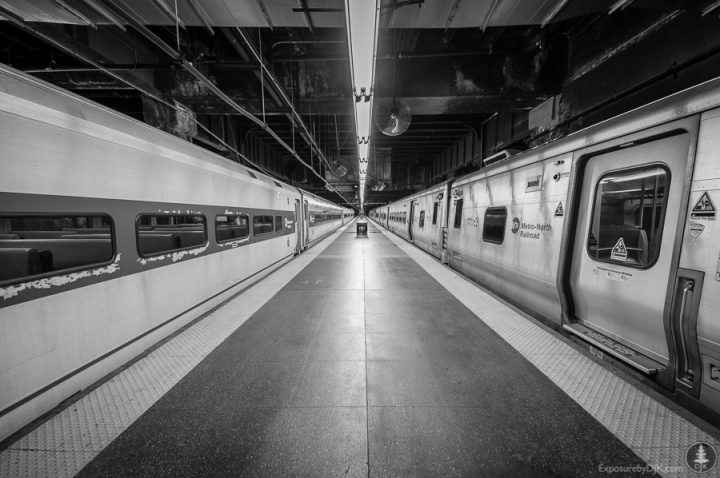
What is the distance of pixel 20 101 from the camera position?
1.83 metres

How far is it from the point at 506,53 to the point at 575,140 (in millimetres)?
2857

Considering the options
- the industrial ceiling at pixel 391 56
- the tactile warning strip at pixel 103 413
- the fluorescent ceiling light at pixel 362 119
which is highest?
the industrial ceiling at pixel 391 56

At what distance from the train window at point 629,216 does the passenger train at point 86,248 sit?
17.1ft

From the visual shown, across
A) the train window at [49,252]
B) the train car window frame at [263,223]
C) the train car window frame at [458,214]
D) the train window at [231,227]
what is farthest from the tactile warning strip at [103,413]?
the train car window frame at [458,214]

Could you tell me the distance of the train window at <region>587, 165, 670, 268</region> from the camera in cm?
229

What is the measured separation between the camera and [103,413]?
2023mm

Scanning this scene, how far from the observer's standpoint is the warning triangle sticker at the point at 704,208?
1.84 metres

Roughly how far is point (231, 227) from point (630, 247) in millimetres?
5877

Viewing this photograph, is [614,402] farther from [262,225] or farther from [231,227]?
[262,225]

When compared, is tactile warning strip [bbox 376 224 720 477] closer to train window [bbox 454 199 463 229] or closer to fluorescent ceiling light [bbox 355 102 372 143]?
train window [bbox 454 199 463 229]

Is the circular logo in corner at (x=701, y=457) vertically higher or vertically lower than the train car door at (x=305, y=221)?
lower

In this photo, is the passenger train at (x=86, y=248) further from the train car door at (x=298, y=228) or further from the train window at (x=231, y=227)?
the train car door at (x=298, y=228)

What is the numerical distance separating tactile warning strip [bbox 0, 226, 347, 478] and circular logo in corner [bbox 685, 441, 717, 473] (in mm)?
3999

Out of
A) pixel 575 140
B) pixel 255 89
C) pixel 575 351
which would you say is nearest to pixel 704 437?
pixel 575 351
